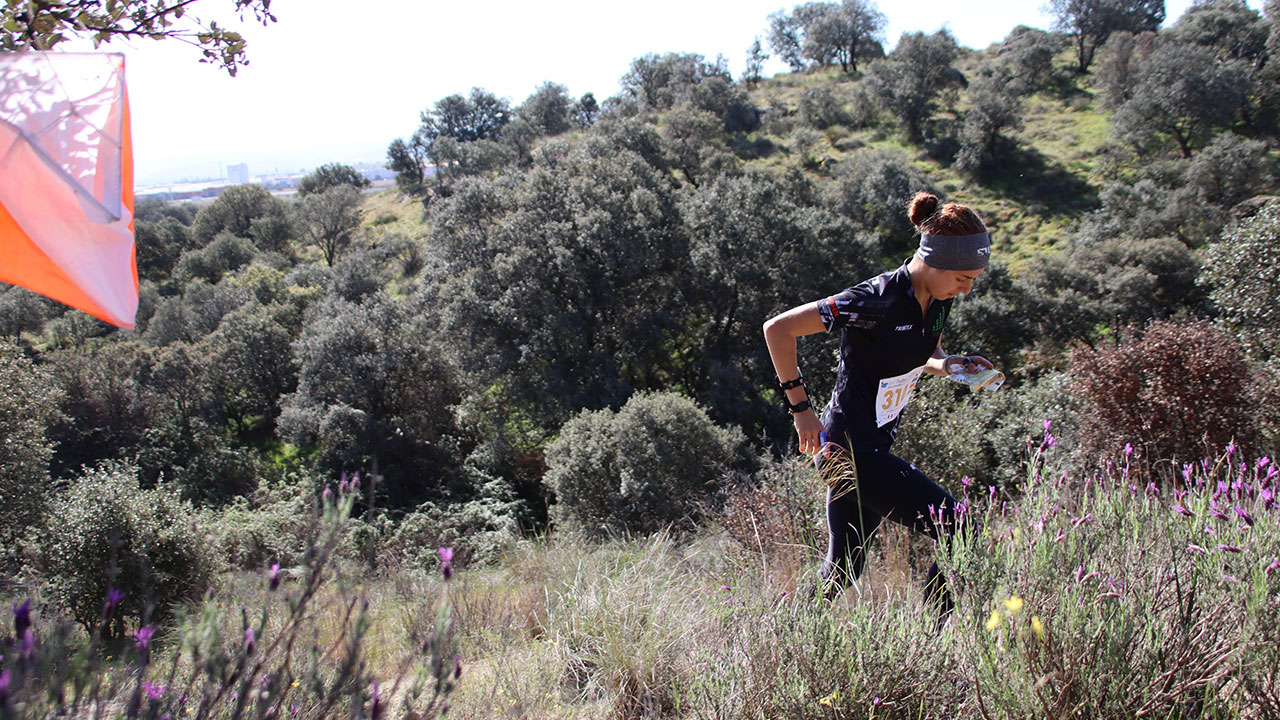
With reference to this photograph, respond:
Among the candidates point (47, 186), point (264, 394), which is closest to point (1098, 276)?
point (47, 186)

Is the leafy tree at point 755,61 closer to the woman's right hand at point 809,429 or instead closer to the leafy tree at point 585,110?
the leafy tree at point 585,110

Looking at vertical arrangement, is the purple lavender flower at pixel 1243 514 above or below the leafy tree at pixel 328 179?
below

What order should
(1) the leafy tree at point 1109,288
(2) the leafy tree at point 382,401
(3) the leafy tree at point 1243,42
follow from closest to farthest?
(2) the leafy tree at point 382,401
(1) the leafy tree at point 1109,288
(3) the leafy tree at point 1243,42

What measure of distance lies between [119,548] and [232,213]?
4253 centimetres

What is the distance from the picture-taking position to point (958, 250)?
2.46 metres

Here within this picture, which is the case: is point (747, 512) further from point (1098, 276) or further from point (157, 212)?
point (157, 212)

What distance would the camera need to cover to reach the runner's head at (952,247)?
2453 millimetres

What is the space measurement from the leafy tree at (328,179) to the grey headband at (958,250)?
50908 mm

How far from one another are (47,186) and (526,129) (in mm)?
42638

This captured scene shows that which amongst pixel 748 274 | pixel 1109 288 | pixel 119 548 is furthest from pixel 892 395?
pixel 1109 288

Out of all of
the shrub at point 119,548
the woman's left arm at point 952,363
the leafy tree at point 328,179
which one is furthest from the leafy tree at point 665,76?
the woman's left arm at point 952,363

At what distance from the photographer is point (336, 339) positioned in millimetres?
19328

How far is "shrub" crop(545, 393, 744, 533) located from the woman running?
868cm

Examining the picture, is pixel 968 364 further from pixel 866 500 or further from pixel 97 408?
pixel 97 408
